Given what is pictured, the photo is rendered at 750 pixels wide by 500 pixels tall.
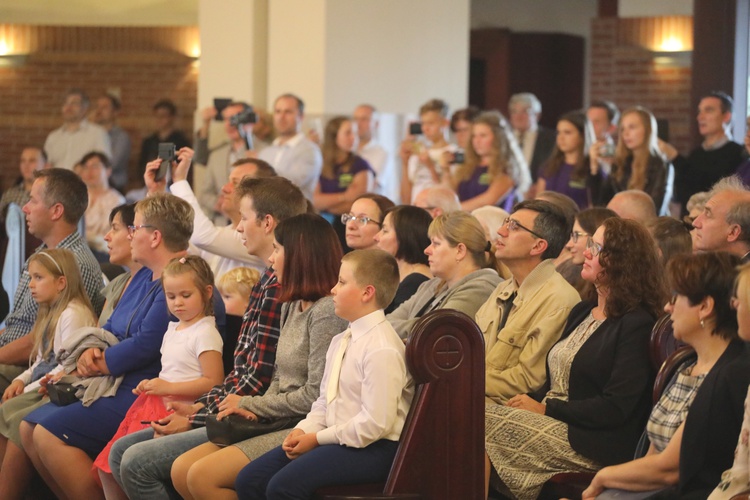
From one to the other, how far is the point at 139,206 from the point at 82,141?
6.75 metres

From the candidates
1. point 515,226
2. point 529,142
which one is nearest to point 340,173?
point 529,142

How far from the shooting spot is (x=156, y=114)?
12594mm

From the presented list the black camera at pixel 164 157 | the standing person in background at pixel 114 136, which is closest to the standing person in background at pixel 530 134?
the black camera at pixel 164 157

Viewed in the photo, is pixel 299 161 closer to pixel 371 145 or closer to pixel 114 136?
pixel 371 145

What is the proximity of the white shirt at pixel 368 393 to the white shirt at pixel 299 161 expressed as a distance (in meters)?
4.45

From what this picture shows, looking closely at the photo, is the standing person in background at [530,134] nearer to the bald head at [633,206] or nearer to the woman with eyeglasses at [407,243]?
the bald head at [633,206]

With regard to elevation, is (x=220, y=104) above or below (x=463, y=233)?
above

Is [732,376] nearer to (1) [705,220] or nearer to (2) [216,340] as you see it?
(1) [705,220]

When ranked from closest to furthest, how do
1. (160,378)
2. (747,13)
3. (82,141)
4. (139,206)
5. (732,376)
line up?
(732,376), (160,378), (139,206), (747,13), (82,141)

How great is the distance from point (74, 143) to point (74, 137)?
0.25 feet

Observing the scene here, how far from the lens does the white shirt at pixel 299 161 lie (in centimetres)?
809

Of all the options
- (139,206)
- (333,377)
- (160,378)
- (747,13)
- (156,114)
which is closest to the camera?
(333,377)

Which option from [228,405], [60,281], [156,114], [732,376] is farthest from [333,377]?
[156,114]

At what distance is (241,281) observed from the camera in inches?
188
